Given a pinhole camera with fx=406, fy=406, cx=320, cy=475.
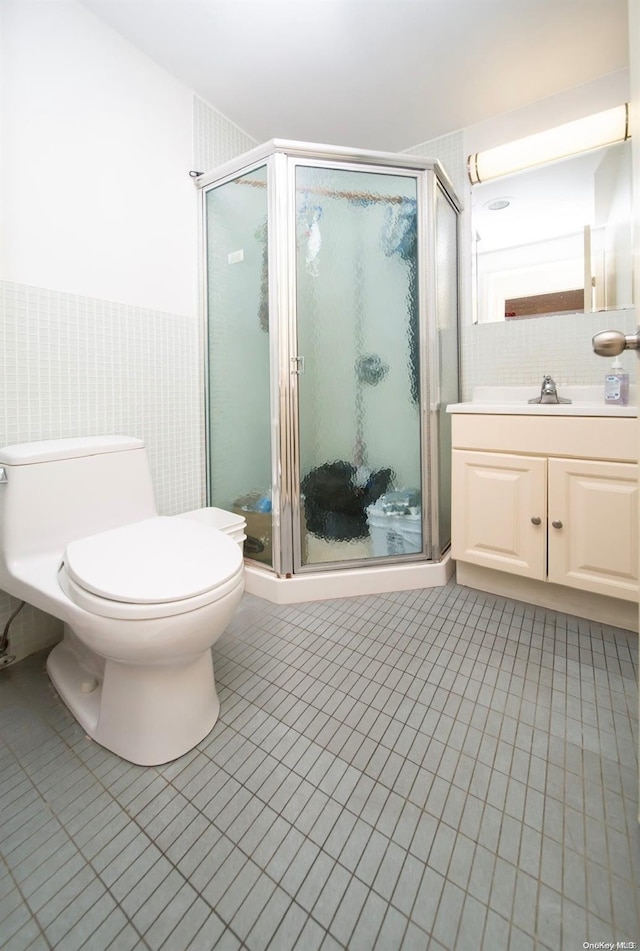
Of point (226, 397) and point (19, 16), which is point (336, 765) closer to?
point (226, 397)

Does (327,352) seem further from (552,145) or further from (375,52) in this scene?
(552,145)

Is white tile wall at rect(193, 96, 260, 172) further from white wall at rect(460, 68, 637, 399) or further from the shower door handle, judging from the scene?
white wall at rect(460, 68, 637, 399)

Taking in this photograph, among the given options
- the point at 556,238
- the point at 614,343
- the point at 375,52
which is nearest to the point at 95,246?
the point at 375,52

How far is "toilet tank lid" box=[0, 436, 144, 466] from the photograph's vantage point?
3.56 ft

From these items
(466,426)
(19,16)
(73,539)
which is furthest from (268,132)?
(73,539)

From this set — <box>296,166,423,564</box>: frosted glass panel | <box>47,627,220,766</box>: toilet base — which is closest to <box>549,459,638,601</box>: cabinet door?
<box>296,166,423,564</box>: frosted glass panel

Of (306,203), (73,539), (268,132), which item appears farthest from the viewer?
(268,132)

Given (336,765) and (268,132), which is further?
(268,132)

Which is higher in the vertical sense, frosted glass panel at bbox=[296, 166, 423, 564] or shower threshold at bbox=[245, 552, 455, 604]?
frosted glass panel at bbox=[296, 166, 423, 564]

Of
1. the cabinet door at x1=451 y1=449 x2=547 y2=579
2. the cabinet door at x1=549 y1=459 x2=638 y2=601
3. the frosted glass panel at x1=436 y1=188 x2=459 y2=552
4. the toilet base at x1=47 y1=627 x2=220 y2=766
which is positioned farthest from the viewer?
the frosted glass panel at x1=436 y1=188 x2=459 y2=552

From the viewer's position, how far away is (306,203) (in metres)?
1.59

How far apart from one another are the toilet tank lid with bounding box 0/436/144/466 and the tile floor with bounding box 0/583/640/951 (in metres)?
0.65

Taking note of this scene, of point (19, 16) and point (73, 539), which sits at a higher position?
point (19, 16)

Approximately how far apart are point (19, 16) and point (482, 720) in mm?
2343
